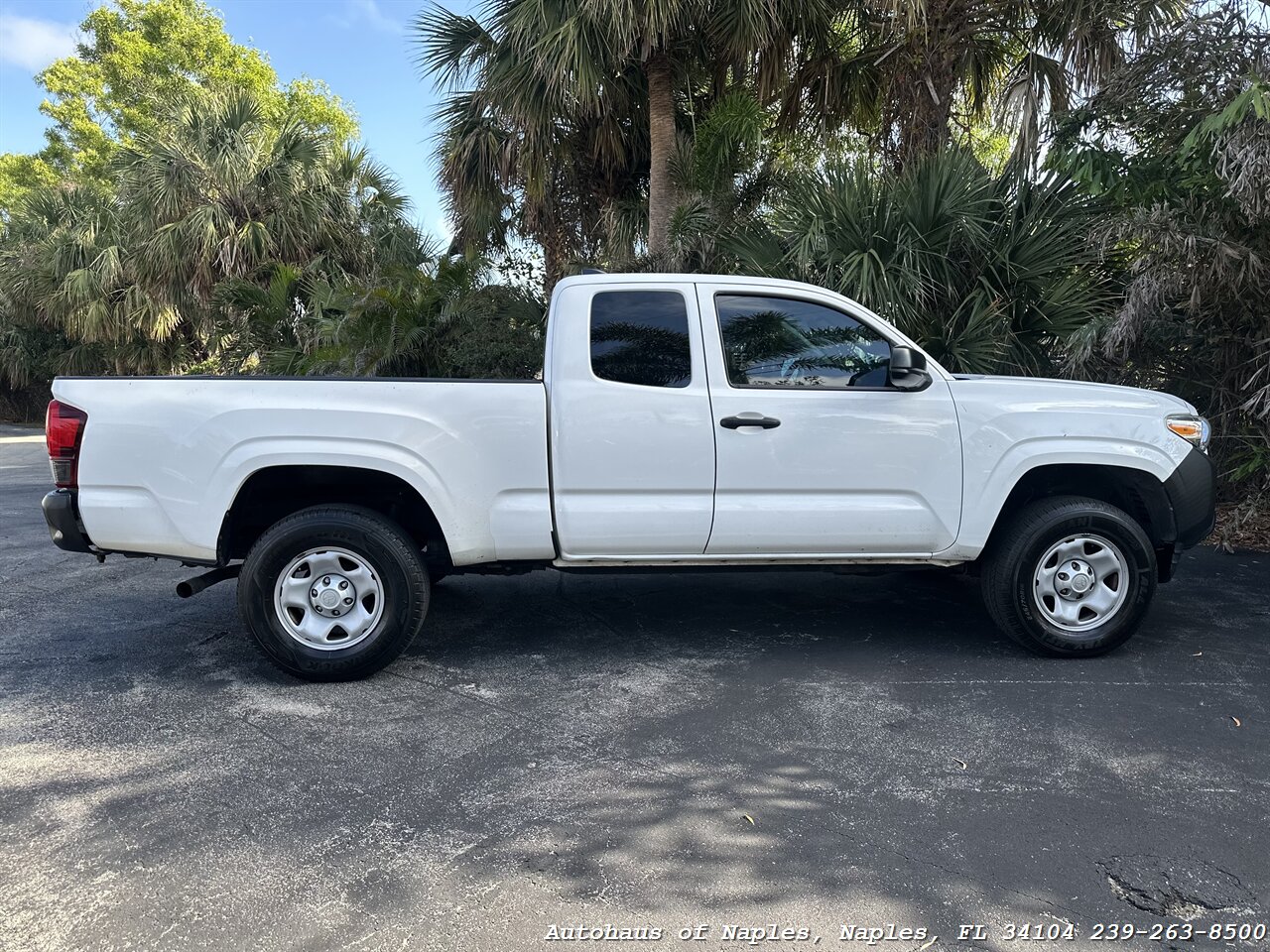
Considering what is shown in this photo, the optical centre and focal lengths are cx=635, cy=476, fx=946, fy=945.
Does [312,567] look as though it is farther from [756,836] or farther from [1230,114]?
[1230,114]

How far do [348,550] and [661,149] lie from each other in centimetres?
858

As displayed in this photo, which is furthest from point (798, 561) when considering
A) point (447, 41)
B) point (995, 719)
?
point (447, 41)

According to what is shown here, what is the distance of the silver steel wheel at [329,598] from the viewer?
4520 mm

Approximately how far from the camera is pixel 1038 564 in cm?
480

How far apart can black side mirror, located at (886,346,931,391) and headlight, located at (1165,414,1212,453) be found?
1323 mm

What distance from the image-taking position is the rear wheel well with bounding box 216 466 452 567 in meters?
4.65

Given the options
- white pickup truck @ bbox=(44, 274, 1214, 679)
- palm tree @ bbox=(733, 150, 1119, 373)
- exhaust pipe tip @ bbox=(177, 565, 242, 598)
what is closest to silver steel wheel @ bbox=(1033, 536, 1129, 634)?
white pickup truck @ bbox=(44, 274, 1214, 679)

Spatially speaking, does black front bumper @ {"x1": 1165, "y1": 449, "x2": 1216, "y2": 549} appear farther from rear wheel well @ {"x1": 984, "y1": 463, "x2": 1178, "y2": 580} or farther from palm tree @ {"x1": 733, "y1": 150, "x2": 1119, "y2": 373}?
palm tree @ {"x1": 733, "y1": 150, "x2": 1119, "y2": 373}

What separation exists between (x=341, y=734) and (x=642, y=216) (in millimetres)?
10742

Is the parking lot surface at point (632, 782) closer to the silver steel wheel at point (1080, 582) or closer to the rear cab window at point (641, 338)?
the silver steel wheel at point (1080, 582)

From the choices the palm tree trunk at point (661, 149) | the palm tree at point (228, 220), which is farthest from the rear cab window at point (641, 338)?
the palm tree at point (228, 220)

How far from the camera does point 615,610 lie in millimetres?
5879

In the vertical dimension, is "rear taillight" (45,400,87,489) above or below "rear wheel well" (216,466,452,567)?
above

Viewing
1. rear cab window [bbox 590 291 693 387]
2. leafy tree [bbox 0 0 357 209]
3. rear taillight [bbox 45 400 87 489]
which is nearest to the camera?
rear taillight [bbox 45 400 87 489]
